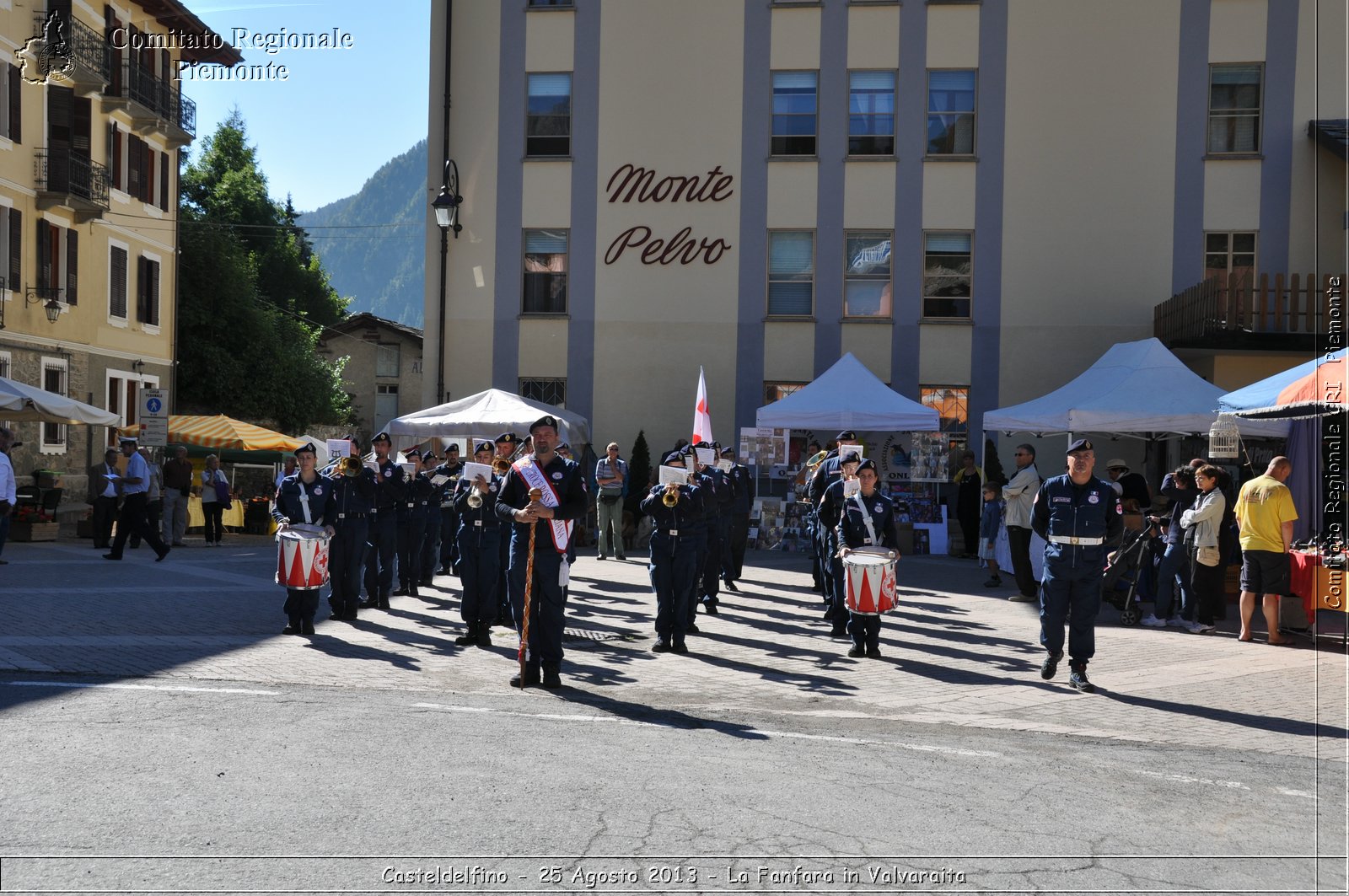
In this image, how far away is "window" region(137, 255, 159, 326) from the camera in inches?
1390

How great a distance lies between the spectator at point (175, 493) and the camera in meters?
23.0

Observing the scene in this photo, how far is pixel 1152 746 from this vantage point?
8023mm

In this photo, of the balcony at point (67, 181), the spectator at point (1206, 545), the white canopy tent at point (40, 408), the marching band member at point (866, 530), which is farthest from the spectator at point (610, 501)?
the balcony at point (67, 181)

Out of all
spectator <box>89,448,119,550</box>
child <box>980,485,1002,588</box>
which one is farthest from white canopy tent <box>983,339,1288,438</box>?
spectator <box>89,448,119,550</box>

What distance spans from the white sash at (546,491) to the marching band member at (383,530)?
482 cm

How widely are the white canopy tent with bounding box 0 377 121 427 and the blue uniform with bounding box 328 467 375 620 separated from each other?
10.6 m

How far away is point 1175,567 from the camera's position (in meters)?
14.2

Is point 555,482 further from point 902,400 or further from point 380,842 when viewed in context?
point 902,400

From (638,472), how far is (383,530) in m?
12.2

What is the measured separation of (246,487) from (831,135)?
2490 cm

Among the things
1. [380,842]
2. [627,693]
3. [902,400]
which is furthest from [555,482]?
[902,400]

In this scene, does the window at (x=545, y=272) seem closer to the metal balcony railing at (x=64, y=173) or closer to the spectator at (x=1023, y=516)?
the metal balcony railing at (x=64, y=173)

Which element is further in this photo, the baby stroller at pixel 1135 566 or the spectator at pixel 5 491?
the spectator at pixel 5 491

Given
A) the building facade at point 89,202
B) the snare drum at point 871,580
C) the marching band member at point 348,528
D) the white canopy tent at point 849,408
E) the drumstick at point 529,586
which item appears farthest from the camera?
the building facade at point 89,202
